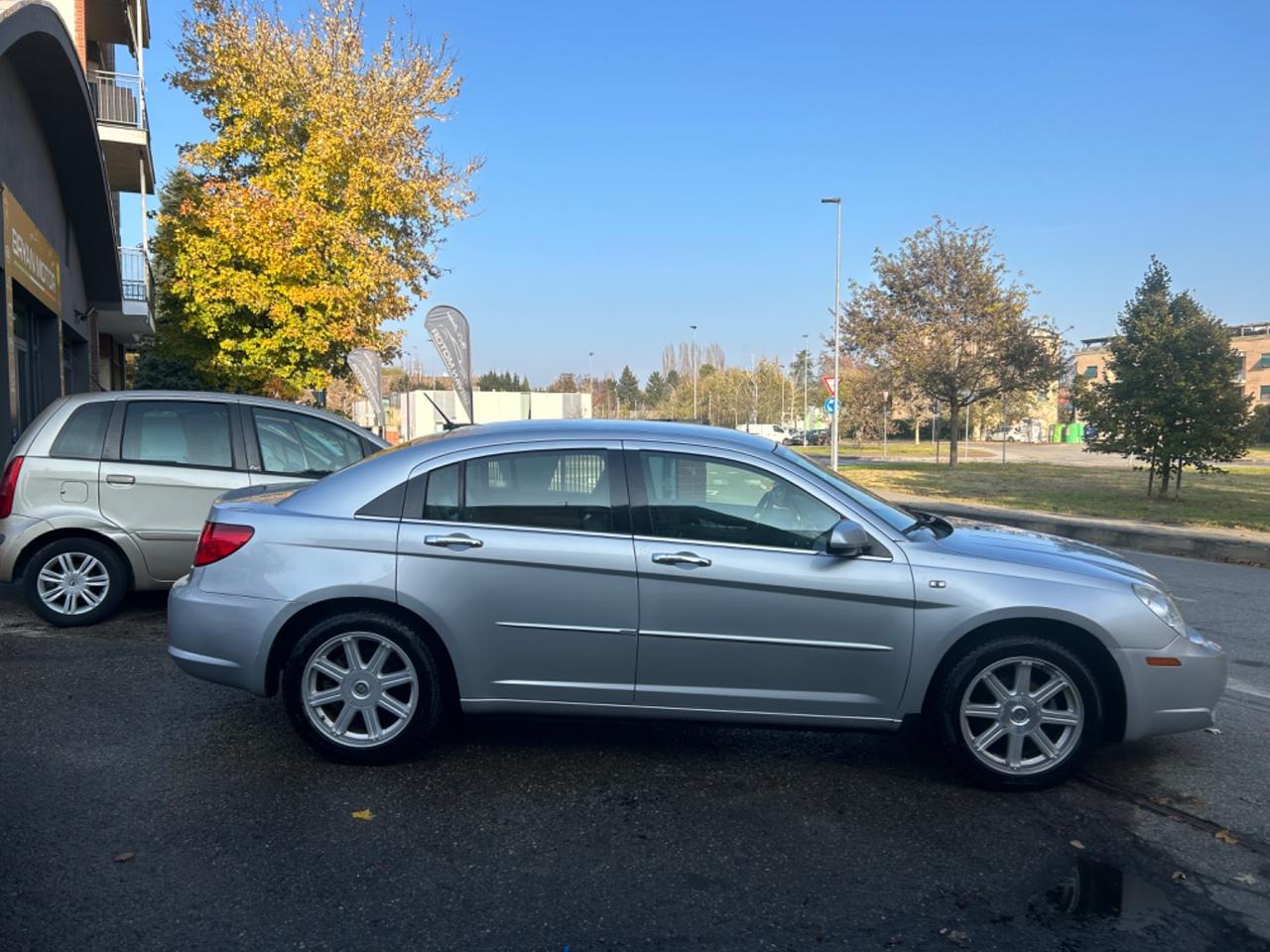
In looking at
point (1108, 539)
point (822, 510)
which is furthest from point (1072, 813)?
point (1108, 539)

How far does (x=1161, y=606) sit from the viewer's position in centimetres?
426

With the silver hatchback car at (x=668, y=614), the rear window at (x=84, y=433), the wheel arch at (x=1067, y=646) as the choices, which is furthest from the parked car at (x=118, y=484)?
the wheel arch at (x=1067, y=646)

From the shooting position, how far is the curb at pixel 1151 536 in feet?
40.7

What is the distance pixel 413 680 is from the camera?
429cm

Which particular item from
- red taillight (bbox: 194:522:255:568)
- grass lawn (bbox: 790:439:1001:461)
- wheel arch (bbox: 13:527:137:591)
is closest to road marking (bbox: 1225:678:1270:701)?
red taillight (bbox: 194:522:255:568)

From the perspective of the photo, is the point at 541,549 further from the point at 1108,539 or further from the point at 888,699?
the point at 1108,539

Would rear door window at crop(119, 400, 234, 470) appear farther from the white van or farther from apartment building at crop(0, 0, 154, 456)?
the white van

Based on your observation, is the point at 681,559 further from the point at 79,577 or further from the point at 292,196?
the point at 292,196

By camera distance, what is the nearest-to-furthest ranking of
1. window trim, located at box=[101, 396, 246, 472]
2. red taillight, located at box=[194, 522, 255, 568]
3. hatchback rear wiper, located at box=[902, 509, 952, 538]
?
red taillight, located at box=[194, 522, 255, 568] → hatchback rear wiper, located at box=[902, 509, 952, 538] → window trim, located at box=[101, 396, 246, 472]

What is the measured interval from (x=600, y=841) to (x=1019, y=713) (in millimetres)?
1907

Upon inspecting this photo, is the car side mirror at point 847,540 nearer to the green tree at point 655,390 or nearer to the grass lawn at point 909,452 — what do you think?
the grass lawn at point 909,452

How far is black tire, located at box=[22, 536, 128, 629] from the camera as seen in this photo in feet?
22.7

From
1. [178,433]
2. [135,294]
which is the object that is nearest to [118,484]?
[178,433]

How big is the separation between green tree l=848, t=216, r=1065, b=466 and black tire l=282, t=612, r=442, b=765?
31823mm
